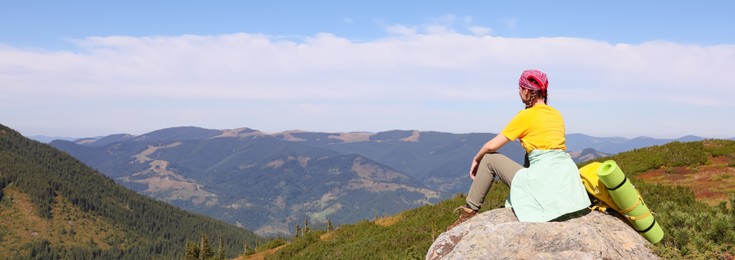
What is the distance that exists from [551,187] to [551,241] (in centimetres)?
85

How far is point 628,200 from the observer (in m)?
7.33

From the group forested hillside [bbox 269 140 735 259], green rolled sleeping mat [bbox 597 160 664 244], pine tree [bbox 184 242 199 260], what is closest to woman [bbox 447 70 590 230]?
green rolled sleeping mat [bbox 597 160 664 244]

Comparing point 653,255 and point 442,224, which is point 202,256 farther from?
point 653,255

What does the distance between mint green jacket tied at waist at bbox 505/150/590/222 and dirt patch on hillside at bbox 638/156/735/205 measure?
11.2 metres

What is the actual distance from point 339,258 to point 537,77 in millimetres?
15409

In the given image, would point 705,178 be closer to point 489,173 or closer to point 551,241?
point 489,173

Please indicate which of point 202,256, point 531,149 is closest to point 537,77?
point 531,149

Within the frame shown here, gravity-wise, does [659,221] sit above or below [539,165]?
below

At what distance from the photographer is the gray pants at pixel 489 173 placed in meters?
7.97

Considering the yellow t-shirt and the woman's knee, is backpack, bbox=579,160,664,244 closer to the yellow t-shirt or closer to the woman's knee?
the yellow t-shirt

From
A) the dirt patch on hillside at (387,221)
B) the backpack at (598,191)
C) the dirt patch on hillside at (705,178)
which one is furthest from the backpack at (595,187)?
the dirt patch on hillside at (387,221)

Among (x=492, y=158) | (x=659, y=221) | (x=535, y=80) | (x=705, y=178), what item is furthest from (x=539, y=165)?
(x=705, y=178)

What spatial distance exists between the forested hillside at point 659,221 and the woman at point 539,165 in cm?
195

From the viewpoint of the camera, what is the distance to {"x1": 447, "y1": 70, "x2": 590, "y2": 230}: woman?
7.22 metres
